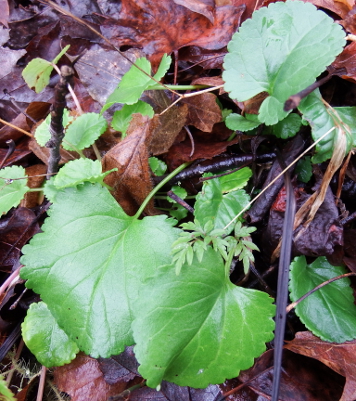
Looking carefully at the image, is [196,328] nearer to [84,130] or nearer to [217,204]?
[217,204]

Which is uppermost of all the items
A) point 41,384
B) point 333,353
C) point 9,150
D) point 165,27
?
point 165,27

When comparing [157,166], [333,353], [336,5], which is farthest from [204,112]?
[333,353]

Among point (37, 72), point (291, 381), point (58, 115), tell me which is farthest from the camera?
point (37, 72)

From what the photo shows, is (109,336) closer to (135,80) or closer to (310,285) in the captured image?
(310,285)

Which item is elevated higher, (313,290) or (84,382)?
(313,290)

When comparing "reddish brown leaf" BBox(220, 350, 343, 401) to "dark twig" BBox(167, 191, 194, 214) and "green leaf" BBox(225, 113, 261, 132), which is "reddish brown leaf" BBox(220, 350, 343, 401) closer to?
"dark twig" BBox(167, 191, 194, 214)
